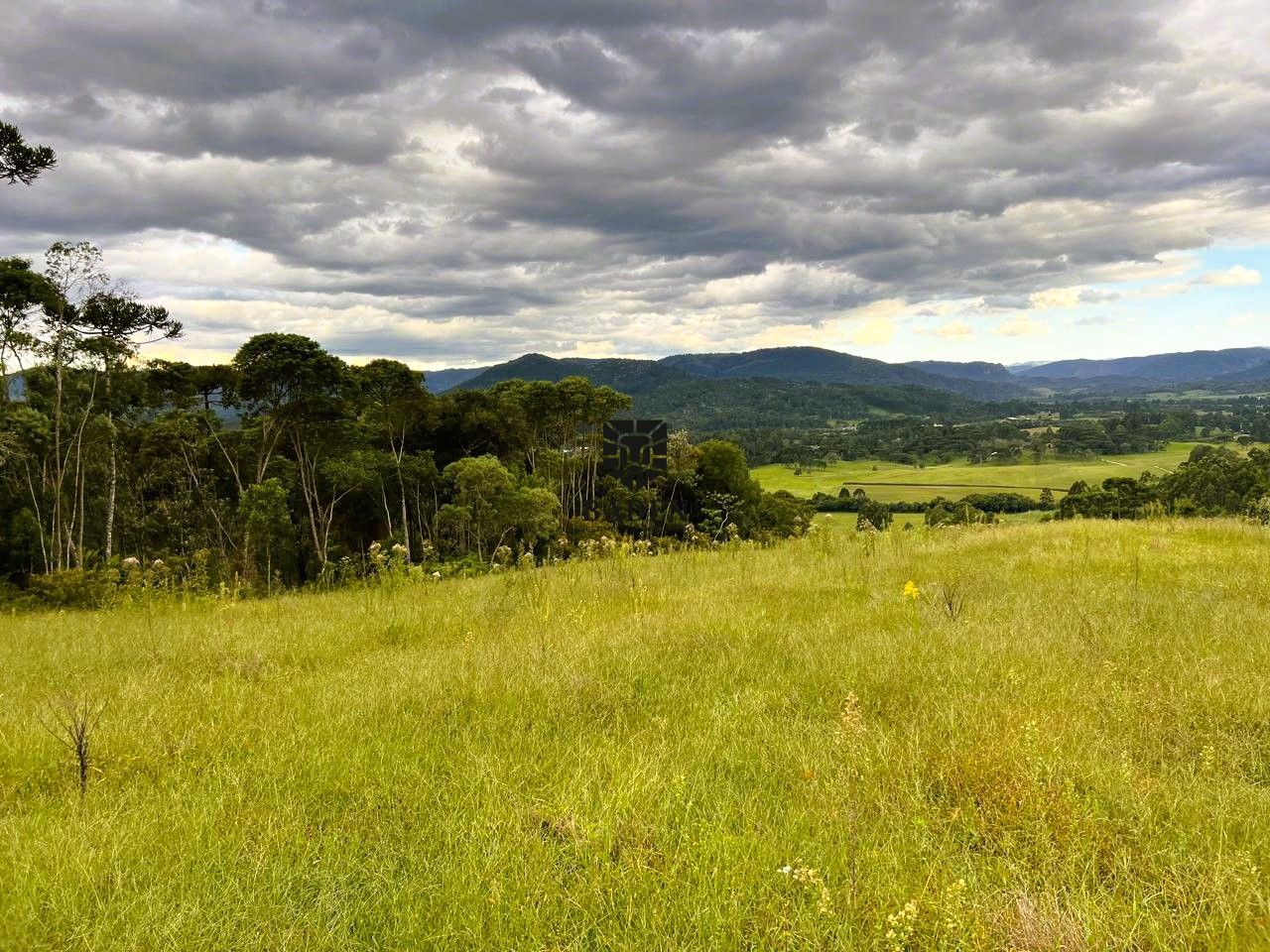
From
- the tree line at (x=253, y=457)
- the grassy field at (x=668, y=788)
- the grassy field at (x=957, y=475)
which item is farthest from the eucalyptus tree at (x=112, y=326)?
the grassy field at (x=957, y=475)

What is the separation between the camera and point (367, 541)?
1756 inches

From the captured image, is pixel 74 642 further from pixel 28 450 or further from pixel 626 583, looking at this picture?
pixel 28 450

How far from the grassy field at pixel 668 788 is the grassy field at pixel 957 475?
310 feet

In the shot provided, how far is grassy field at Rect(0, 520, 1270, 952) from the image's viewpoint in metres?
2.35

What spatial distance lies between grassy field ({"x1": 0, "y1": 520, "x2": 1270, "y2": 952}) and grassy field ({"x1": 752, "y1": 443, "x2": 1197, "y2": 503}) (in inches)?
3725

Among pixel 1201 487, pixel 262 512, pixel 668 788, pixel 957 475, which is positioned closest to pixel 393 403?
pixel 262 512

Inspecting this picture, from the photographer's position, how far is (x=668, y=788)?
315 cm

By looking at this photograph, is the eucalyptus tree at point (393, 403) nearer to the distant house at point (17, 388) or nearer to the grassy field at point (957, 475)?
the distant house at point (17, 388)

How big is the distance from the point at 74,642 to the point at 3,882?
19.1 feet

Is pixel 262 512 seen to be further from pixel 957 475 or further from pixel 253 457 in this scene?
pixel 957 475

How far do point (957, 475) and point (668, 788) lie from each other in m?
130

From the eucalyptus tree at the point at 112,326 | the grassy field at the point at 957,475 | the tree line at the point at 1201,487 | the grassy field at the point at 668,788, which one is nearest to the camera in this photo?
the grassy field at the point at 668,788

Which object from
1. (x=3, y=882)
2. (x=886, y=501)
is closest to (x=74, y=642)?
(x=3, y=882)

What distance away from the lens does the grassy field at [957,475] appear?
10038 centimetres
